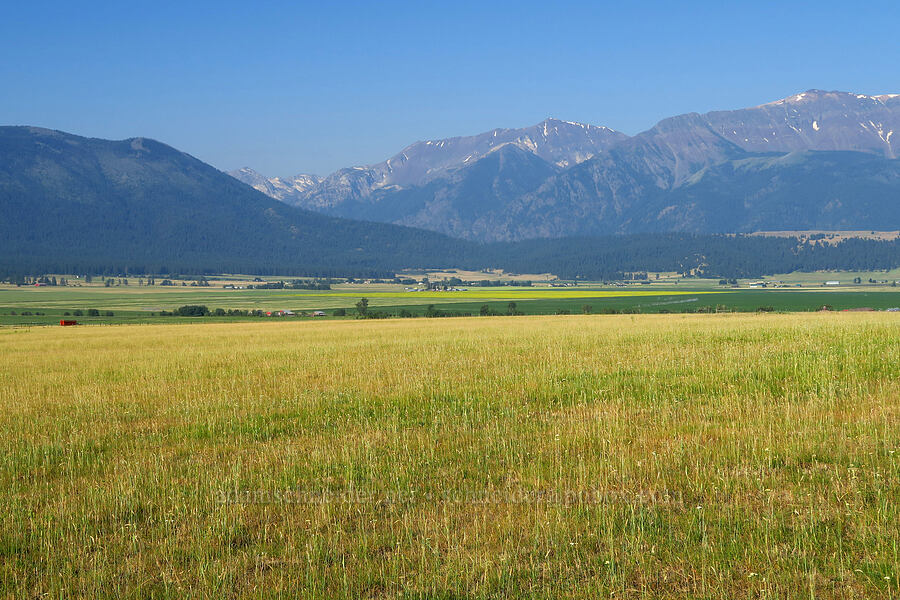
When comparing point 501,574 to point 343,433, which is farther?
point 343,433

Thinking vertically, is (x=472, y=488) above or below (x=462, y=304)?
above

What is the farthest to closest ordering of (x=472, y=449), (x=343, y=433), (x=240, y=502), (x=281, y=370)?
(x=281, y=370) < (x=343, y=433) < (x=472, y=449) < (x=240, y=502)

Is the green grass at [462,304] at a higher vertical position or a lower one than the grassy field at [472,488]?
lower

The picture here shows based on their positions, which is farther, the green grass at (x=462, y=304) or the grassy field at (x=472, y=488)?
the green grass at (x=462, y=304)

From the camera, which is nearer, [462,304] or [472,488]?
[472,488]

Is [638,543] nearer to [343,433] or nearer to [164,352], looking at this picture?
[343,433]

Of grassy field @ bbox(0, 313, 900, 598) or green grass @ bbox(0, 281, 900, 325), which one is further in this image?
green grass @ bbox(0, 281, 900, 325)

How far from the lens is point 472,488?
8.89 m

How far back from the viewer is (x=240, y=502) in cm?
865

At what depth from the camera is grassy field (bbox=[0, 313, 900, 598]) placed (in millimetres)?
6570

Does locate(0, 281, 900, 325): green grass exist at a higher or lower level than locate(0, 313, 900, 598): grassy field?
lower

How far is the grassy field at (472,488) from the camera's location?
21.6 feet

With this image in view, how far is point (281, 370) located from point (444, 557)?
16.0 metres

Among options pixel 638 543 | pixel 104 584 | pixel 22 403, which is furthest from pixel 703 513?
pixel 22 403
